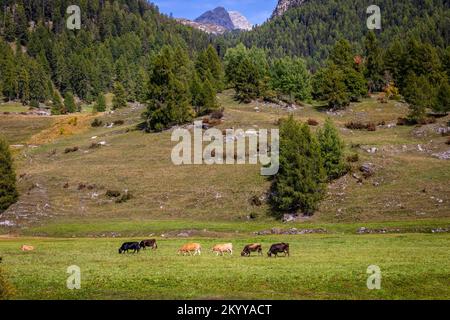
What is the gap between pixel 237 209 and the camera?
62.8 m

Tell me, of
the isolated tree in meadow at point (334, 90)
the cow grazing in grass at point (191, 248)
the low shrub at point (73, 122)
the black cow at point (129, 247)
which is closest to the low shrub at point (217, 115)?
the isolated tree in meadow at point (334, 90)

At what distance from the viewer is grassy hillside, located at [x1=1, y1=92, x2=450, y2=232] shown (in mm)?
58969

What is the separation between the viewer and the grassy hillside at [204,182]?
193ft

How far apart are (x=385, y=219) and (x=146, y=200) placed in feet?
107

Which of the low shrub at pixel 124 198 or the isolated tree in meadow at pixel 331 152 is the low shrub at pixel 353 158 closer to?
the isolated tree in meadow at pixel 331 152

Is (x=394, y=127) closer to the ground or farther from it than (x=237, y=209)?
farther from it

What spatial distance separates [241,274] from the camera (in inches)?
952

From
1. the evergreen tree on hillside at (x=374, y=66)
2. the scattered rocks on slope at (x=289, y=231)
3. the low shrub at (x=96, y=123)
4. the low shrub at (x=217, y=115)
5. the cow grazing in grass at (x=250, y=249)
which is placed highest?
the evergreen tree on hillside at (x=374, y=66)

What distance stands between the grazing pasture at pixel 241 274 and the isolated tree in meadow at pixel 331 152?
29926mm

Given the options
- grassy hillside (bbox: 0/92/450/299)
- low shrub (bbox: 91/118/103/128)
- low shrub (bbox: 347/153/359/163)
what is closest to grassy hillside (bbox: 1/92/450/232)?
grassy hillside (bbox: 0/92/450/299)

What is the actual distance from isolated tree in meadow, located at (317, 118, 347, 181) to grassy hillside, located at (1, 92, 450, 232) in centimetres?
174

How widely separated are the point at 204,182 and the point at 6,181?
28.5 m
